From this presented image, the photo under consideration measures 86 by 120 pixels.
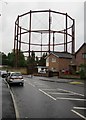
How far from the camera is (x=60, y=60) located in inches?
3248

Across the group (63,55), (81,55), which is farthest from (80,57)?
(63,55)

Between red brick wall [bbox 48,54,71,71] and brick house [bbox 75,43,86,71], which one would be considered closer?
brick house [bbox 75,43,86,71]

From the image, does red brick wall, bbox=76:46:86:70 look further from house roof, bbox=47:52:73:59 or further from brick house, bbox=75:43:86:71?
house roof, bbox=47:52:73:59

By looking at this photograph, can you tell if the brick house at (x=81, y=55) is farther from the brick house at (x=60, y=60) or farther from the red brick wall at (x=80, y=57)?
the brick house at (x=60, y=60)

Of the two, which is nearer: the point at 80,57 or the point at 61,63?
the point at 80,57

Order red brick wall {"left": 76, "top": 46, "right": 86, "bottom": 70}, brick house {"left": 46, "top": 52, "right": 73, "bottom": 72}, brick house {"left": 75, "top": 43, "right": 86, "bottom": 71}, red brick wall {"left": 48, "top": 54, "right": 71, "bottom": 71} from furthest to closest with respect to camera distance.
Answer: brick house {"left": 46, "top": 52, "right": 73, "bottom": 72}
red brick wall {"left": 48, "top": 54, "right": 71, "bottom": 71}
red brick wall {"left": 76, "top": 46, "right": 86, "bottom": 70}
brick house {"left": 75, "top": 43, "right": 86, "bottom": 71}

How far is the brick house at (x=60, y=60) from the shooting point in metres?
82.1

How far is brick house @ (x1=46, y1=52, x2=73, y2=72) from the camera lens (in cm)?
8206

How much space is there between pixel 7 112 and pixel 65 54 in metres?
72.5

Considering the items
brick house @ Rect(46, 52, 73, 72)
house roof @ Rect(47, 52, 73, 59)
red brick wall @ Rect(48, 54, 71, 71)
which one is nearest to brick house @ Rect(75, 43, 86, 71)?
brick house @ Rect(46, 52, 73, 72)

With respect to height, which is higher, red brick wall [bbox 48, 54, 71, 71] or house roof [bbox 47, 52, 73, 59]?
house roof [bbox 47, 52, 73, 59]

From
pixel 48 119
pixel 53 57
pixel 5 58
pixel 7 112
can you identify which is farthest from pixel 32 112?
pixel 5 58

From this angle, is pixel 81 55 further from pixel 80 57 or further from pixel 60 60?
pixel 60 60

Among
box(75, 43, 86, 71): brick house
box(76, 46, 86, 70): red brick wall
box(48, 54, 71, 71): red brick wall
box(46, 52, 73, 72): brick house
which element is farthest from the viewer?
box(46, 52, 73, 72): brick house
